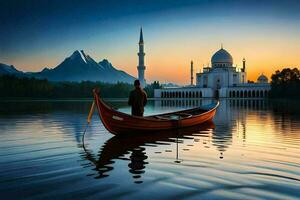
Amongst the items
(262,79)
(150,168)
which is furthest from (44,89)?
(150,168)

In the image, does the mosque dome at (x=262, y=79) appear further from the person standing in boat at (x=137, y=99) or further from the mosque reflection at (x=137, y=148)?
the person standing in boat at (x=137, y=99)

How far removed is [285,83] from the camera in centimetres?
7275

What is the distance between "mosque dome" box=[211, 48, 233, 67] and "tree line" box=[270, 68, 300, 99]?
94.9 ft

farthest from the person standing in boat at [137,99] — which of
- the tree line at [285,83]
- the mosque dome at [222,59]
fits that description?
the mosque dome at [222,59]

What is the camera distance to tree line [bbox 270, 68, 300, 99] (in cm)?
6635

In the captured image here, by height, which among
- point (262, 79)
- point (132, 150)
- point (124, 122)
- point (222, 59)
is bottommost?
point (132, 150)

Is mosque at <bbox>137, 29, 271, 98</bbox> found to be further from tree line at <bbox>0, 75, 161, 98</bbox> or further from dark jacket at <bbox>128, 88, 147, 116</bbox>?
dark jacket at <bbox>128, 88, 147, 116</bbox>

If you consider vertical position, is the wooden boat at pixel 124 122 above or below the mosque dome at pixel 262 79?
below

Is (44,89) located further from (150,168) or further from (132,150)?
(150,168)

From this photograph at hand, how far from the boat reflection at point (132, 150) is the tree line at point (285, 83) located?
55.7 m

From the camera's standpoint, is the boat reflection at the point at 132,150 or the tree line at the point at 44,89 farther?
the tree line at the point at 44,89

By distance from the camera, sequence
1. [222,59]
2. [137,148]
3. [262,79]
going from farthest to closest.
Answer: [262,79]
[222,59]
[137,148]

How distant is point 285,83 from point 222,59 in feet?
116

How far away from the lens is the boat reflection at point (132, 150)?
827cm
